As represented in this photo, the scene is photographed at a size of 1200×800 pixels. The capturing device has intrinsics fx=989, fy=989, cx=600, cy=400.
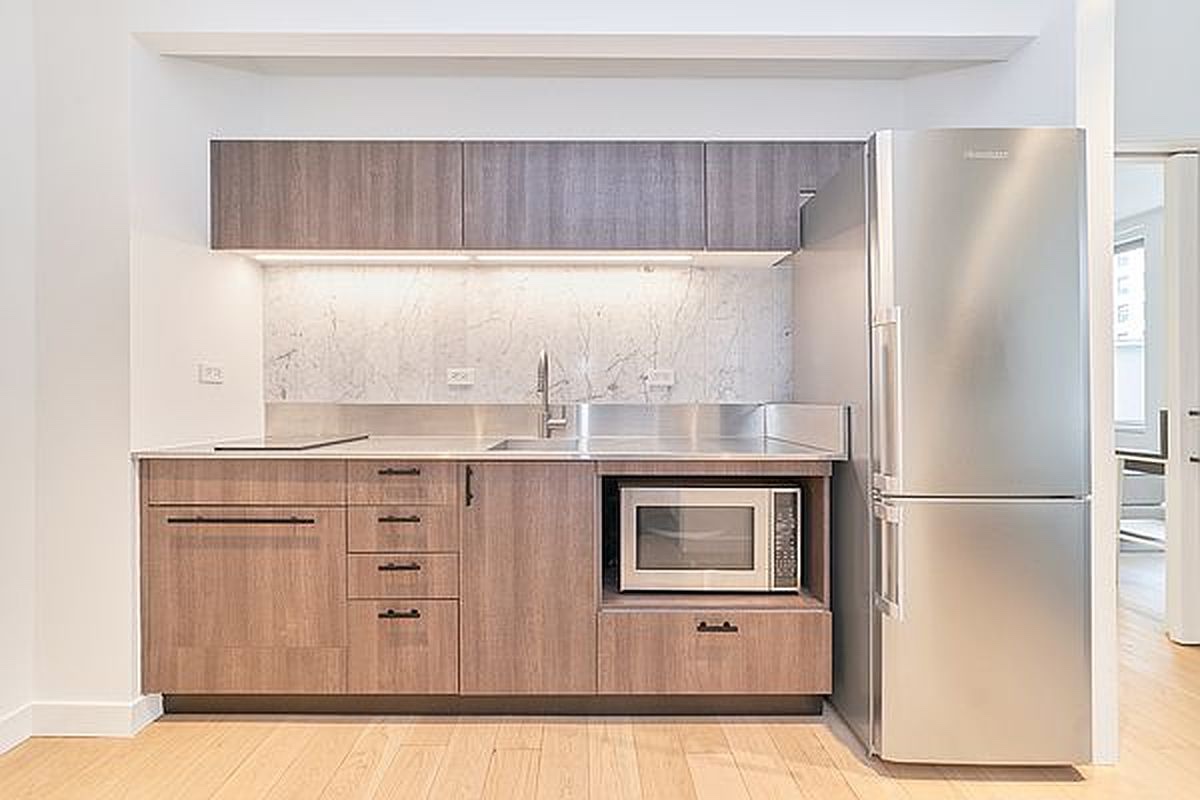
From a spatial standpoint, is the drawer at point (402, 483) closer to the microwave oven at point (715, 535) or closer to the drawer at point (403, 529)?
the drawer at point (403, 529)

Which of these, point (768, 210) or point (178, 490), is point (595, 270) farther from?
point (178, 490)

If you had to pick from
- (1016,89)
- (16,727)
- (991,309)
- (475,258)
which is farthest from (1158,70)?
(16,727)

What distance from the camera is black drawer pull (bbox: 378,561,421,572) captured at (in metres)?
3.04

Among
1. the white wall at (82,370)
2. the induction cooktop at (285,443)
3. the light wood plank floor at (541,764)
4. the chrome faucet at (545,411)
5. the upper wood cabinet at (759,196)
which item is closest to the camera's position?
the light wood plank floor at (541,764)

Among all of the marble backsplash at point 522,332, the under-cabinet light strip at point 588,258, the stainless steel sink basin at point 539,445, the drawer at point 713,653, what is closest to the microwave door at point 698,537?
the drawer at point 713,653

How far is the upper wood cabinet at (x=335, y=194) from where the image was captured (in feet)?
11.4

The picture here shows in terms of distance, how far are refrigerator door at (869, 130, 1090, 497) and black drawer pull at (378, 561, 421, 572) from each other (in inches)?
58.7

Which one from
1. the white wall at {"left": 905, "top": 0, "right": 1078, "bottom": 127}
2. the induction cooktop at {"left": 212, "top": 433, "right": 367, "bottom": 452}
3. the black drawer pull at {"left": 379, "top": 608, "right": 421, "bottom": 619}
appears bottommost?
the black drawer pull at {"left": 379, "top": 608, "right": 421, "bottom": 619}

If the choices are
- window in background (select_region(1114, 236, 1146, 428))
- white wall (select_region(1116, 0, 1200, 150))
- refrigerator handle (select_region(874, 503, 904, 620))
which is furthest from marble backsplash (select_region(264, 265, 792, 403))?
window in background (select_region(1114, 236, 1146, 428))

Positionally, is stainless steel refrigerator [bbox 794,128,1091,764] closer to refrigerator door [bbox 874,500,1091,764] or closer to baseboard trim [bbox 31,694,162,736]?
refrigerator door [bbox 874,500,1091,764]

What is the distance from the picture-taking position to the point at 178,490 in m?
3.03

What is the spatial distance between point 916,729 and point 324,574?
177 cm

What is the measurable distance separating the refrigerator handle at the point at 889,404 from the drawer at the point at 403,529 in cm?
128

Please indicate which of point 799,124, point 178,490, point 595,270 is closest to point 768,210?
point 799,124
